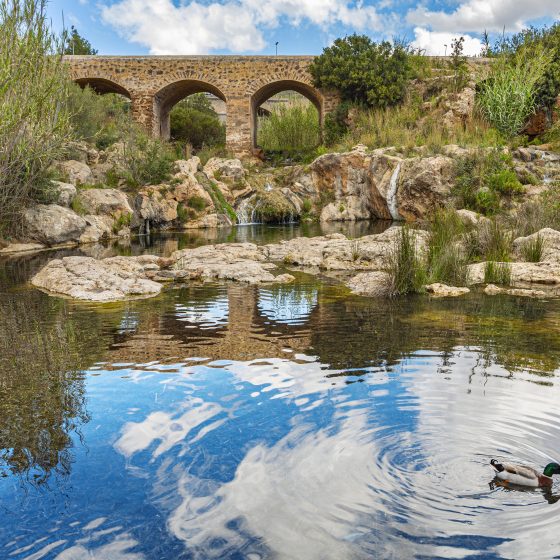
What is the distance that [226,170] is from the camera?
2442 centimetres

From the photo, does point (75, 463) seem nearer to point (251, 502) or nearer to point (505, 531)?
point (251, 502)

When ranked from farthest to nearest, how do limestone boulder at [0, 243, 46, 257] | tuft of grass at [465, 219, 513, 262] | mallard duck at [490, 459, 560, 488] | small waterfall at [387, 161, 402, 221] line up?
small waterfall at [387, 161, 402, 221] → limestone boulder at [0, 243, 46, 257] → tuft of grass at [465, 219, 513, 262] → mallard duck at [490, 459, 560, 488]

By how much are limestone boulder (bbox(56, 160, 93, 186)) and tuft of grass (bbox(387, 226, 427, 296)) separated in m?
12.2

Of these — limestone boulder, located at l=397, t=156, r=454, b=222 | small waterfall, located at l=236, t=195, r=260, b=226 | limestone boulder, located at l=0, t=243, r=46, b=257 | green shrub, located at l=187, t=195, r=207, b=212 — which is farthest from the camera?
small waterfall, located at l=236, t=195, r=260, b=226

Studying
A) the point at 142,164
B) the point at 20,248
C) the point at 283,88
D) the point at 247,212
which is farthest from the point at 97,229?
the point at 283,88

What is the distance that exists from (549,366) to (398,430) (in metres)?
2.15

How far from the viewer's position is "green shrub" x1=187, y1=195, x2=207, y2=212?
68.5ft

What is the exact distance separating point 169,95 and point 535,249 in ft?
79.1

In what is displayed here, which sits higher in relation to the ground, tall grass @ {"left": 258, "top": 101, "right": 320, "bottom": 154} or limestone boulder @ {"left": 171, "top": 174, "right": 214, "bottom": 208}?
tall grass @ {"left": 258, "top": 101, "right": 320, "bottom": 154}

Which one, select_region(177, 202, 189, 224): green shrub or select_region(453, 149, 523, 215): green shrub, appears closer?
select_region(453, 149, 523, 215): green shrub

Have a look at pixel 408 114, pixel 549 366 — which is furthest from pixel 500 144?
pixel 549 366

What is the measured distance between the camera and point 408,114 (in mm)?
25141

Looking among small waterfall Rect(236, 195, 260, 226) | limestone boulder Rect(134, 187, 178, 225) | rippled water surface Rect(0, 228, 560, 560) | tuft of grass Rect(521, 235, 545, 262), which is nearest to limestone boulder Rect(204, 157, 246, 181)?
small waterfall Rect(236, 195, 260, 226)

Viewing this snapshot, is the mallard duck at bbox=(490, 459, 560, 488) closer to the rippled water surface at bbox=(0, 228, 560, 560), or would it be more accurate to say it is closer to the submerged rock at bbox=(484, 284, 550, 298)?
the rippled water surface at bbox=(0, 228, 560, 560)
